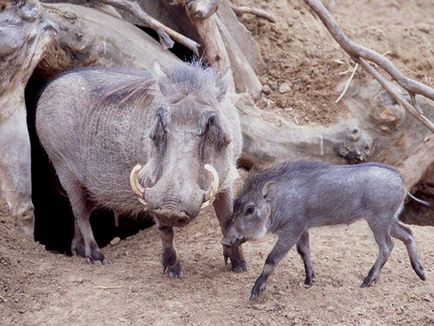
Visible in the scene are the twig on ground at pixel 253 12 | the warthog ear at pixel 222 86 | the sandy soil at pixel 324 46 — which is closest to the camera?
the warthog ear at pixel 222 86

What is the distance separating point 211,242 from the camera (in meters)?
4.70

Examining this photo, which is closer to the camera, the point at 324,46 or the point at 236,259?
the point at 236,259

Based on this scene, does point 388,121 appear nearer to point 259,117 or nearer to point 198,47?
point 259,117

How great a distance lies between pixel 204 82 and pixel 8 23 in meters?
0.98

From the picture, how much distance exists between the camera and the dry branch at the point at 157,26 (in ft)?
16.7

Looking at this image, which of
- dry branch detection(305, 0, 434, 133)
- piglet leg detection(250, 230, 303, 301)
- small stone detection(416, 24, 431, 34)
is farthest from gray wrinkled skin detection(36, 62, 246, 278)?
small stone detection(416, 24, 431, 34)

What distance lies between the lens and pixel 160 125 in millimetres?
3861

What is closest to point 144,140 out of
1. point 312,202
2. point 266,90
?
point 312,202

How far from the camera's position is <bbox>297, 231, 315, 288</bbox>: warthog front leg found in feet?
13.4

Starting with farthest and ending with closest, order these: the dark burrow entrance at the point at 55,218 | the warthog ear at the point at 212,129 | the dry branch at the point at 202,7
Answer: the dark burrow entrance at the point at 55,218, the dry branch at the point at 202,7, the warthog ear at the point at 212,129

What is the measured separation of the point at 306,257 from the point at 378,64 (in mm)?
1362

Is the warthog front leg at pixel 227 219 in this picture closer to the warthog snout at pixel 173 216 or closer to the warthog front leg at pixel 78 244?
the warthog snout at pixel 173 216

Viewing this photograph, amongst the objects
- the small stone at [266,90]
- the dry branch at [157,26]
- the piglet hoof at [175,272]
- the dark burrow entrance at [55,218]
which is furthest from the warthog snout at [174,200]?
the small stone at [266,90]

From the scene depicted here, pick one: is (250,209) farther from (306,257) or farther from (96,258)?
(96,258)
